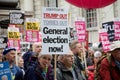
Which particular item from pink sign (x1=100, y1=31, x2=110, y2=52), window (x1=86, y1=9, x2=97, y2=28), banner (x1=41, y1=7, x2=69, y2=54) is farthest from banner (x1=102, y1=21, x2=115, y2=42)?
window (x1=86, y1=9, x2=97, y2=28)

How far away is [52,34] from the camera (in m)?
6.41

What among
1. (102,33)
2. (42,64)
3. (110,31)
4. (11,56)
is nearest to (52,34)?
(42,64)

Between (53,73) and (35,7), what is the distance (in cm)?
2898

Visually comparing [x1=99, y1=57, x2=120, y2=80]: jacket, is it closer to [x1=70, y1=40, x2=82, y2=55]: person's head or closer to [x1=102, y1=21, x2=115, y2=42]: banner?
[x1=70, y1=40, x2=82, y2=55]: person's head

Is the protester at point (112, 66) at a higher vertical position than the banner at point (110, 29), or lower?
lower

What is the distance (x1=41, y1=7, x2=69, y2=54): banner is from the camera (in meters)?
6.31

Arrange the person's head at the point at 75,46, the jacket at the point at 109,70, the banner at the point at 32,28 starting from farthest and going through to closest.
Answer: the banner at the point at 32,28, the person's head at the point at 75,46, the jacket at the point at 109,70

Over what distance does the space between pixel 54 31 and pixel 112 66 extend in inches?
45.2

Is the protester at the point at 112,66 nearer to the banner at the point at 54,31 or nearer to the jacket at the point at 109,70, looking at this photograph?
the jacket at the point at 109,70

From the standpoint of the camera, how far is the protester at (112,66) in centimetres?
586

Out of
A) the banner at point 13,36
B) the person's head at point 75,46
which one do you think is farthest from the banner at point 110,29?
the person's head at point 75,46

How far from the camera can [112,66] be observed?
19.3 ft

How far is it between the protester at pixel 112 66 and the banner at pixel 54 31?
2.40 feet

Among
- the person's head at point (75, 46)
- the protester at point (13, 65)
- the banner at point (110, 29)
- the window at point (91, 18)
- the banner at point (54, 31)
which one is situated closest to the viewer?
the banner at point (54, 31)
